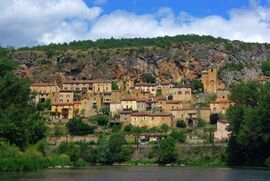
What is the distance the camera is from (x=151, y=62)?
164500 millimetres

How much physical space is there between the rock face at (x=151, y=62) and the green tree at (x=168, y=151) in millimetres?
61484

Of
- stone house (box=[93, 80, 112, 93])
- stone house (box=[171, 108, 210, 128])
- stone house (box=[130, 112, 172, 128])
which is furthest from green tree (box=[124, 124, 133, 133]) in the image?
stone house (box=[93, 80, 112, 93])

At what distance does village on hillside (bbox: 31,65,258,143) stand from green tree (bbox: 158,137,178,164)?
1053cm

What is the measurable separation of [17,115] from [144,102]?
2638 inches

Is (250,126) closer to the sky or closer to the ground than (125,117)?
closer to the ground

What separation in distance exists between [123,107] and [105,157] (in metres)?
31.2

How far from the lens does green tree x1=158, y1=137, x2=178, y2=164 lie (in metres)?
94.8

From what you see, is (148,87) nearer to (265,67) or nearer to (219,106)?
(219,106)

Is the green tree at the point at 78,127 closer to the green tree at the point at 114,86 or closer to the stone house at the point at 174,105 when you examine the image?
the stone house at the point at 174,105

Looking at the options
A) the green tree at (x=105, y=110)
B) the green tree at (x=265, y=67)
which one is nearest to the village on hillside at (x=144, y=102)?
the green tree at (x=105, y=110)

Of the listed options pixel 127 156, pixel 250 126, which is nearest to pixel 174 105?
pixel 127 156

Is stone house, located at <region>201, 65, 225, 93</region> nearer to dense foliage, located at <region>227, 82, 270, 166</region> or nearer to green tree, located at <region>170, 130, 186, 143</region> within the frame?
green tree, located at <region>170, 130, 186, 143</region>

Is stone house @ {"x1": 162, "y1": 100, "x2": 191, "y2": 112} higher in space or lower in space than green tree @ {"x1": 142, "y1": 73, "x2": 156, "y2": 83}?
lower

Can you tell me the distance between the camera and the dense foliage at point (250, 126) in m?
78.6
